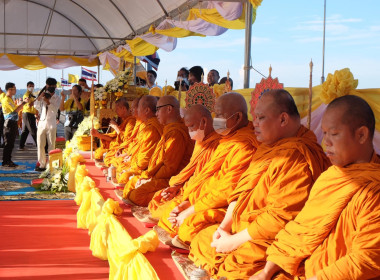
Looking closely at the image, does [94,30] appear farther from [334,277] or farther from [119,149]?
[334,277]

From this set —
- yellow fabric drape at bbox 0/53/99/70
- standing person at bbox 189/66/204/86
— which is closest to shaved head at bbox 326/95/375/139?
standing person at bbox 189/66/204/86

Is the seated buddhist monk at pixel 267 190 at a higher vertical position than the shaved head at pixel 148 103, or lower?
lower

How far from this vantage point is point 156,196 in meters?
4.41

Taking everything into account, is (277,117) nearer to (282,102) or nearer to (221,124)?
(282,102)

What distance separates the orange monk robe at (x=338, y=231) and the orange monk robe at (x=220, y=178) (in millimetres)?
1009

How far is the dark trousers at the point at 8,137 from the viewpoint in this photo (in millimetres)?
10164

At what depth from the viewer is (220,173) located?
10.8 ft

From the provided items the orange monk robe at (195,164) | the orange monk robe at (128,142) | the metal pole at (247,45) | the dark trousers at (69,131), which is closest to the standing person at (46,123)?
the dark trousers at (69,131)

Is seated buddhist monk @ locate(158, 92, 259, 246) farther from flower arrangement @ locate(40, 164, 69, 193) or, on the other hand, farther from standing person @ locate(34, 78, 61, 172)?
standing person @ locate(34, 78, 61, 172)

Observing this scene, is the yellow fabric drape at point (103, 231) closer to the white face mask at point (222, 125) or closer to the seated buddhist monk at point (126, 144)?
the white face mask at point (222, 125)

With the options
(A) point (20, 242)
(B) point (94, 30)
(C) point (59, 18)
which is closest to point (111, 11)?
(B) point (94, 30)

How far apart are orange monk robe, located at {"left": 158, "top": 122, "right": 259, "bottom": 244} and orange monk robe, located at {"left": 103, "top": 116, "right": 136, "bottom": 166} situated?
12.4ft

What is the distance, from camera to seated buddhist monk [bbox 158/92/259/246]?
3.13 meters

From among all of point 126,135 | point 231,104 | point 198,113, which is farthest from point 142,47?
point 231,104
